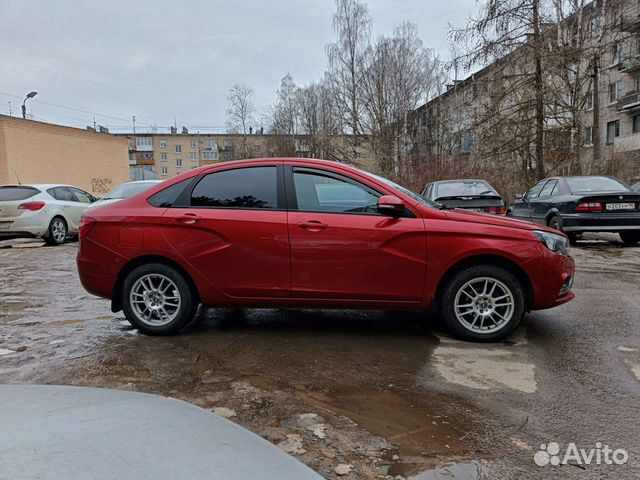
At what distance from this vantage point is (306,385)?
10.5 feet

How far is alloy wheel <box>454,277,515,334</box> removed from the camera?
3.98 m

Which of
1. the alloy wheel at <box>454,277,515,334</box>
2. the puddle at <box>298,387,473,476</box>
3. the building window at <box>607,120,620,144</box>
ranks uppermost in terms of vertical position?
the building window at <box>607,120,620,144</box>

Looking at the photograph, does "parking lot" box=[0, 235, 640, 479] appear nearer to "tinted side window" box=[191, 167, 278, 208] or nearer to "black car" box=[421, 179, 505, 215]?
"tinted side window" box=[191, 167, 278, 208]

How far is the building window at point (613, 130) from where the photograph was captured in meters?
37.1

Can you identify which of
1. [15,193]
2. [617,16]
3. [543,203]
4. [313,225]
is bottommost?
[313,225]

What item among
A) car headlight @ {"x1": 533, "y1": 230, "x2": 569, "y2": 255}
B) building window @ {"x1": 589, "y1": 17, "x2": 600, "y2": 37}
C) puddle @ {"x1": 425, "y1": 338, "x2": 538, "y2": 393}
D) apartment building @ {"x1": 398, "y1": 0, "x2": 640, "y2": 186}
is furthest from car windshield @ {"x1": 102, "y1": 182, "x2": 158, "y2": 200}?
building window @ {"x1": 589, "y1": 17, "x2": 600, "y2": 37}

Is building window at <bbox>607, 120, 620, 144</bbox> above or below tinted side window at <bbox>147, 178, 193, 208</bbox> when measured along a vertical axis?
above

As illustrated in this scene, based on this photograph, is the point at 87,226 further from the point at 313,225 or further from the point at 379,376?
the point at 379,376

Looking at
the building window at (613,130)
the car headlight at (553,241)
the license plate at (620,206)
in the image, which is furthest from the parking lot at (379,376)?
the building window at (613,130)

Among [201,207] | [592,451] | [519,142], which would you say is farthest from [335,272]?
[519,142]

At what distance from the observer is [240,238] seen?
13.4 ft

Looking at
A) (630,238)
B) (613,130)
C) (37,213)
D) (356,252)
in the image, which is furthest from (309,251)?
(613,130)

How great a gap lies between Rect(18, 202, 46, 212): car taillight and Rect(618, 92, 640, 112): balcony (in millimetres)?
38674

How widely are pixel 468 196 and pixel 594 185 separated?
2.82m
